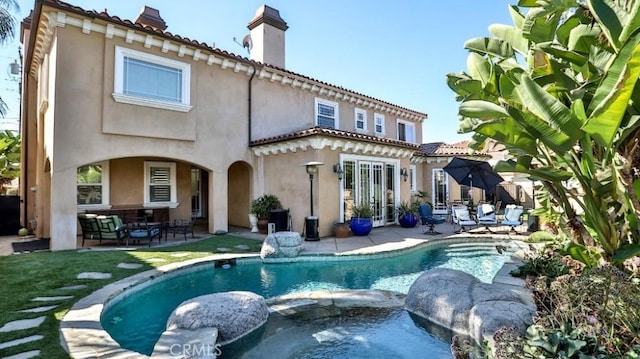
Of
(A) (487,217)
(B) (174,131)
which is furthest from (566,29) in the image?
(B) (174,131)

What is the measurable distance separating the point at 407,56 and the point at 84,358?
17.8m

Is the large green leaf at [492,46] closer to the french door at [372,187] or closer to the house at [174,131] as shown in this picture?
the house at [174,131]

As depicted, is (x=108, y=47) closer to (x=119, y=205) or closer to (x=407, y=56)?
(x=119, y=205)

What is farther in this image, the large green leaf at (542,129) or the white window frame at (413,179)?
the white window frame at (413,179)

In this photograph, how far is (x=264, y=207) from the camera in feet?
52.2

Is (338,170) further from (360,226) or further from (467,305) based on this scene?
(467,305)

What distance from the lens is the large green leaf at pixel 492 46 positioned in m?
5.31

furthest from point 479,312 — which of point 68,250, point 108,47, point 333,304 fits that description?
point 108,47

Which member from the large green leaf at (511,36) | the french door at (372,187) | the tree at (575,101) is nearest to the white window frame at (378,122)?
the french door at (372,187)

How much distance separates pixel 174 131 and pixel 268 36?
8.64 m

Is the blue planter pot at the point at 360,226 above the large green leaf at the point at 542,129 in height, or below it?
below

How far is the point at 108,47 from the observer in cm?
1255

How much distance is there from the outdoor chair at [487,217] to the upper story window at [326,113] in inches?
376

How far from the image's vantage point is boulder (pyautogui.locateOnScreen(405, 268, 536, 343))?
4.86 m
